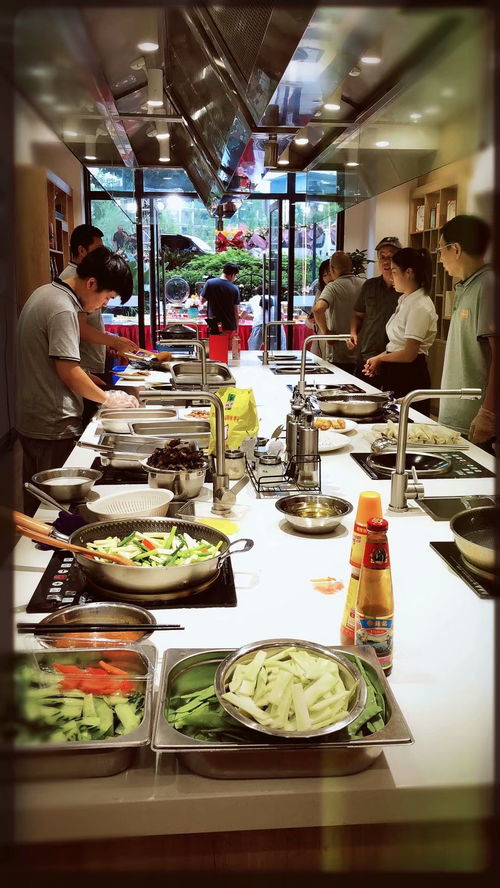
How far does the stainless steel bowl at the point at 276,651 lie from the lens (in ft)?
2.96

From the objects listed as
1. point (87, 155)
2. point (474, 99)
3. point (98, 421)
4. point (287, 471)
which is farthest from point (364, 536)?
point (87, 155)

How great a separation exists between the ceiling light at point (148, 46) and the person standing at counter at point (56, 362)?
87 cm

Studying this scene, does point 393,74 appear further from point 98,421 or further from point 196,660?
point 196,660

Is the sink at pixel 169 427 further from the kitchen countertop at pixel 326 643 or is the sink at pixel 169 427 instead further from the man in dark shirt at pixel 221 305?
the man in dark shirt at pixel 221 305

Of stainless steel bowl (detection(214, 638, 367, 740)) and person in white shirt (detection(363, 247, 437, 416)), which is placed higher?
person in white shirt (detection(363, 247, 437, 416))

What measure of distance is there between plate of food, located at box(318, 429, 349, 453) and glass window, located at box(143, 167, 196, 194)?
224 inches

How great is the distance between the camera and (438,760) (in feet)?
3.14

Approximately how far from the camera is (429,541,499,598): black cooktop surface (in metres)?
1.48

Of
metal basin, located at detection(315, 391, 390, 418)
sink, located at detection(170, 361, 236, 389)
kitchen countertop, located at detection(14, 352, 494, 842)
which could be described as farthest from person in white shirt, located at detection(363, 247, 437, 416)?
kitchen countertop, located at detection(14, 352, 494, 842)

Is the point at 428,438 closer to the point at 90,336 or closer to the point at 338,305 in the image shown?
the point at 90,336

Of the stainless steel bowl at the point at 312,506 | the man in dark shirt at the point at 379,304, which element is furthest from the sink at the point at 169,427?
the man in dark shirt at the point at 379,304

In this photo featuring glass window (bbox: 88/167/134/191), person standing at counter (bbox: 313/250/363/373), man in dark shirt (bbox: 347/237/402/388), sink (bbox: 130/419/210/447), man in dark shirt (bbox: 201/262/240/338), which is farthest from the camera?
man in dark shirt (bbox: 201/262/240/338)

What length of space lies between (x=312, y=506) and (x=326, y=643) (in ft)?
2.37

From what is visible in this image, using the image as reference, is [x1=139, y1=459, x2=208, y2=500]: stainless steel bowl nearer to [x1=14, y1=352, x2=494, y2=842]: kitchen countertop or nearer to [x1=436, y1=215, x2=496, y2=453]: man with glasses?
[x1=14, y1=352, x2=494, y2=842]: kitchen countertop
